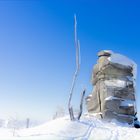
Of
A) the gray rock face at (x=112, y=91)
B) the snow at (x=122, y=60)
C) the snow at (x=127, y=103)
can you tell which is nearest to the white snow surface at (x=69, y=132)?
the gray rock face at (x=112, y=91)

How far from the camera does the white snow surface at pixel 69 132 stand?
16547 mm

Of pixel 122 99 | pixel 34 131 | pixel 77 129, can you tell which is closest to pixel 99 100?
pixel 122 99

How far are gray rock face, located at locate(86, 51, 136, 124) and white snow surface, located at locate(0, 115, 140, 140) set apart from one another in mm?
7104

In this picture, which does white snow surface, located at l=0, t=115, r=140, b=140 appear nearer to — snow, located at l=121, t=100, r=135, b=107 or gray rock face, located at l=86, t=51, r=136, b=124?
gray rock face, located at l=86, t=51, r=136, b=124

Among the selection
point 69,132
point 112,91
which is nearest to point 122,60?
point 112,91

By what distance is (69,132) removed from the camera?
17453 mm

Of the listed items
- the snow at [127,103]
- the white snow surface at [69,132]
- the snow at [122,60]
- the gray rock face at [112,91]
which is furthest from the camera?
the snow at [122,60]

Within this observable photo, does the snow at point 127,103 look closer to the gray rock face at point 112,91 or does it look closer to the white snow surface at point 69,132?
the gray rock face at point 112,91

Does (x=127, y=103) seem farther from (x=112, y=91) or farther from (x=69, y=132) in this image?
(x=69, y=132)

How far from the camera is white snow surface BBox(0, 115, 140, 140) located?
54.3 feet

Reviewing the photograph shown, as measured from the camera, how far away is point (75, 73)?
21109 mm

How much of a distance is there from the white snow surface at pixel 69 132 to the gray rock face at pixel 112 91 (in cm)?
710

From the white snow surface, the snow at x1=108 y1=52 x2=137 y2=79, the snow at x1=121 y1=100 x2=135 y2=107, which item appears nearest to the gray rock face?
the snow at x1=121 y1=100 x2=135 y2=107

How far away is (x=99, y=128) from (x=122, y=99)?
30.5 feet
